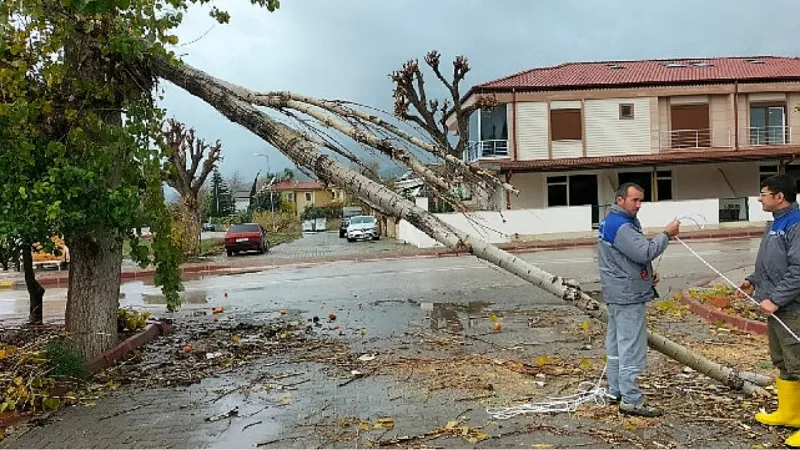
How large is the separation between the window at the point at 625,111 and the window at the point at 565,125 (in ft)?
6.63

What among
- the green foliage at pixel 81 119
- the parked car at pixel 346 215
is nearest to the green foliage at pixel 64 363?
the green foliage at pixel 81 119

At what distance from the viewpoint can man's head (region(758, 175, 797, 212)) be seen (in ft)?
16.4

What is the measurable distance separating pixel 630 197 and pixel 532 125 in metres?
28.9

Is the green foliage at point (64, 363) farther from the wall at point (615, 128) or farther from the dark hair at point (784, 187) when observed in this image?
the wall at point (615, 128)

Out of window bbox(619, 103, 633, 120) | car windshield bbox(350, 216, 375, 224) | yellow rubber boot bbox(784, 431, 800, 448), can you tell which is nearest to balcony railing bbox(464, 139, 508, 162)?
window bbox(619, 103, 633, 120)

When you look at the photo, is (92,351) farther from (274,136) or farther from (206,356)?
(274,136)

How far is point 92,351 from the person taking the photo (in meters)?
7.83

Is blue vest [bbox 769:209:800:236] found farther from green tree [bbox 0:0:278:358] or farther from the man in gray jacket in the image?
green tree [bbox 0:0:278:358]

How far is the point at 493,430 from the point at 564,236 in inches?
944

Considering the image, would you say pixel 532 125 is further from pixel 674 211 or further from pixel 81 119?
pixel 81 119

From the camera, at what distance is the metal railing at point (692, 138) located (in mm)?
34344

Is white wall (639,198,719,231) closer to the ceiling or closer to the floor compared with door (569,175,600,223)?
closer to the floor

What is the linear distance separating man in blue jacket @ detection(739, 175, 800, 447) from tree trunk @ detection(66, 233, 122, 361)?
636 cm

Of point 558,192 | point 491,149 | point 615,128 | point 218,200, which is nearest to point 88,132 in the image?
point 491,149
